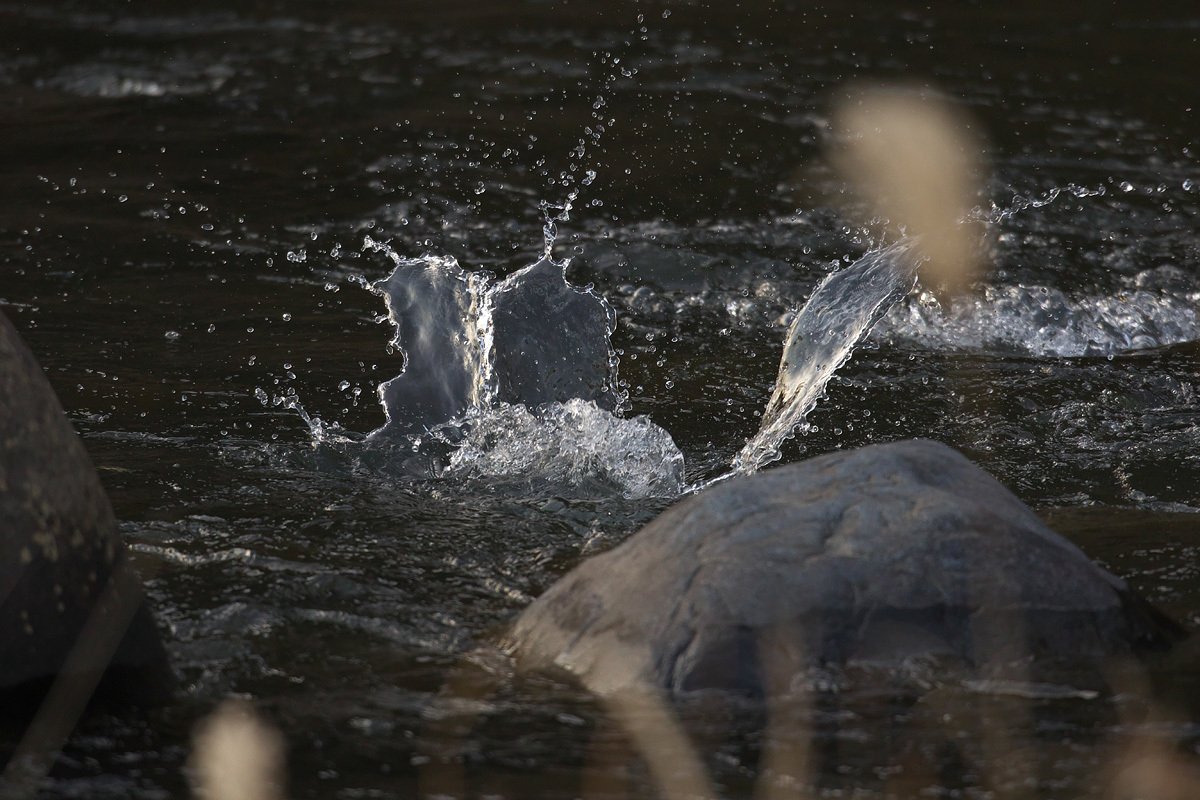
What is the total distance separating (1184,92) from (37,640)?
26.8ft

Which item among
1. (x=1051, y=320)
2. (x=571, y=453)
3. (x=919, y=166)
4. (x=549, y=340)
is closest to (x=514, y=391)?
(x=549, y=340)

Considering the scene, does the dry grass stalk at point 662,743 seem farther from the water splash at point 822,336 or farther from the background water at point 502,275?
the water splash at point 822,336

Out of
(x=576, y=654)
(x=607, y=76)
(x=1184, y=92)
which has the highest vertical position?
(x=607, y=76)

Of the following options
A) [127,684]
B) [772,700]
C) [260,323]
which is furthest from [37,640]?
[260,323]

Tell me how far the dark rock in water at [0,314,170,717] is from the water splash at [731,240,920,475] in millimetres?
2015

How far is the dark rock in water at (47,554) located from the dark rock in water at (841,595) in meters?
0.79

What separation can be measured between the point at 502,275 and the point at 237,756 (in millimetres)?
4054

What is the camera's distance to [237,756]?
2451 mm

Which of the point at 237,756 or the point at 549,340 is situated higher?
the point at 549,340

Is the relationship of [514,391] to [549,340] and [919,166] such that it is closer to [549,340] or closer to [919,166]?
[549,340]

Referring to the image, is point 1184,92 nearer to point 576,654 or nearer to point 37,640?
point 576,654

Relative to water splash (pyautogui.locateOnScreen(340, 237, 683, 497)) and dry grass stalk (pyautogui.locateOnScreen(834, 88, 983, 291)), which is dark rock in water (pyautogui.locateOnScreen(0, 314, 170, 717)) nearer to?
water splash (pyautogui.locateOnScreen(340, 237, 683, 497))

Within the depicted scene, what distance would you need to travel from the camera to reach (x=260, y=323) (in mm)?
5711

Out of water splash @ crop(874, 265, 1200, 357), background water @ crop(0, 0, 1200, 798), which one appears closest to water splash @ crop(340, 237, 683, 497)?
background water @ crop(0, 0, 1200, 798)
